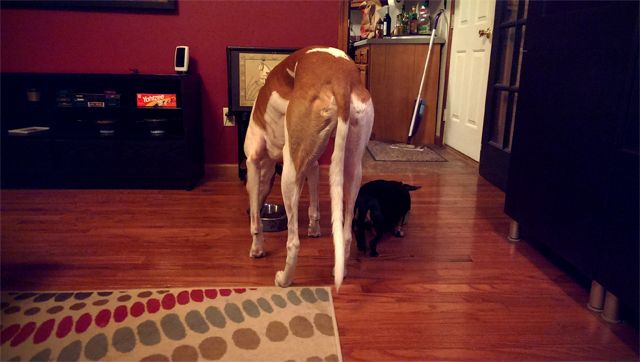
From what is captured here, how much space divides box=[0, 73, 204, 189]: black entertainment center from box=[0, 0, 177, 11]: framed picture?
48cm

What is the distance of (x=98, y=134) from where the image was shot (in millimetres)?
2863

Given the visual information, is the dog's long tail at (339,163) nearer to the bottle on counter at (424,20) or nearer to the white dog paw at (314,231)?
the white dog paw at (314,231)

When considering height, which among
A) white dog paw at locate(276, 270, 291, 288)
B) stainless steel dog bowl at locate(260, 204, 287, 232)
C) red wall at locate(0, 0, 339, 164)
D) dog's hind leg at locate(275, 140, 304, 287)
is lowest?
white dog paw at locate(276, 270, 291, 288)

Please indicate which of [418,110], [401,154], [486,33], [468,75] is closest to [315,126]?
[486,33]

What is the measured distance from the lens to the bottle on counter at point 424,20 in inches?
176

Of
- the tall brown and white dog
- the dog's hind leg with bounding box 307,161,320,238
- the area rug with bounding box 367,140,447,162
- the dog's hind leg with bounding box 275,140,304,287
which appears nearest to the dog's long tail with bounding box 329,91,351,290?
the tall brown and white dog

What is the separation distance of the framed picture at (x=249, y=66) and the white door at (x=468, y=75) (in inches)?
62.6

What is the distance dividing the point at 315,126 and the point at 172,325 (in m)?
0.78

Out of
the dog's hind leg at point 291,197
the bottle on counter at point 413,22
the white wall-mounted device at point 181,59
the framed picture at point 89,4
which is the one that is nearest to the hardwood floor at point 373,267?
the dog's hind leg at point 291,197

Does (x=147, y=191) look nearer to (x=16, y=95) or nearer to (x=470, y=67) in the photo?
(x=16, y=95)

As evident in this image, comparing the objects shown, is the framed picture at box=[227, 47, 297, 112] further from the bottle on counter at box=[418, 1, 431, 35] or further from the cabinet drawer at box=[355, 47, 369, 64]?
the bottle on counter at box=[418, 1, 431, 35]

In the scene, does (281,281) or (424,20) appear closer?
(281,281)

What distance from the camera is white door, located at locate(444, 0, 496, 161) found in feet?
11.3

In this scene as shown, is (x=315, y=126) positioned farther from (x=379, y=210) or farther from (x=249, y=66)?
(x=249, y=66)
